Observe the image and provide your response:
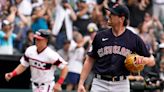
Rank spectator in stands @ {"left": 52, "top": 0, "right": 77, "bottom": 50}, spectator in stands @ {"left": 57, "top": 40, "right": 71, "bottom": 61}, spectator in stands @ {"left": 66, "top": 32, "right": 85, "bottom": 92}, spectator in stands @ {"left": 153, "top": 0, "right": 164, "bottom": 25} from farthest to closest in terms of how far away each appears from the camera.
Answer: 1. spectator in stands @ {"left": 153, "top": 0, "right": 164, "bottom": 25}
2. spectator in stands @ {"left": 52, "top": 0, "right": 77, "bottom": 50}
3. spectator in stands @ {"left": 66, "top": 32, "right": 85, "bottom": 92}
4. spectator in stands @ {"left": 57, "top": 40, "right": 71, "bottom": 61}

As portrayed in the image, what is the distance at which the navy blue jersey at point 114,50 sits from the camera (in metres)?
7.07

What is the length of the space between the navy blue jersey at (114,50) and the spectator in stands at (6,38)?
586 cm

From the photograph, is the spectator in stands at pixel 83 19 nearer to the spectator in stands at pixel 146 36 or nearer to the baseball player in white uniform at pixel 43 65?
the spectator in stands at pixel 146 36

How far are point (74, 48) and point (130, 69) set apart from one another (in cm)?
661

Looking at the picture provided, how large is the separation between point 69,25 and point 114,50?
24.2ft

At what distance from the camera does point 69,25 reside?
566 inches

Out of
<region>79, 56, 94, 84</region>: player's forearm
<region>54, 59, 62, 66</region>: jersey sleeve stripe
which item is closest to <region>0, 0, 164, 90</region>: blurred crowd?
<region>54, 59, 62, 66</region>: jersey sleeve stripe

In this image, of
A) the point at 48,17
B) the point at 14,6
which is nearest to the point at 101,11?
the point at 48,17

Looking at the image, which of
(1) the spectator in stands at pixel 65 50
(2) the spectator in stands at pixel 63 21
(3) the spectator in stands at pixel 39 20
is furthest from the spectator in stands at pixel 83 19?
(1) the spectator in stands at pixel 65 50

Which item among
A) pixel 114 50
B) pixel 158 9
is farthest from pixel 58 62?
pixel 158 9

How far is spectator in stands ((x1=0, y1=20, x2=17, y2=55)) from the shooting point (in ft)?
41.7

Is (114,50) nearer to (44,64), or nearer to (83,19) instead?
(44,64)

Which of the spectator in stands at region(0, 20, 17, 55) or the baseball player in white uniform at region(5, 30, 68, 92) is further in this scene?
the spectator in stands at region(0, 20, 17, 55)

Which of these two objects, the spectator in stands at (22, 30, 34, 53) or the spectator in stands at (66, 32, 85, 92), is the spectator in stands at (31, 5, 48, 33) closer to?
the spectator in stands at (22, 30, 34, 53)
